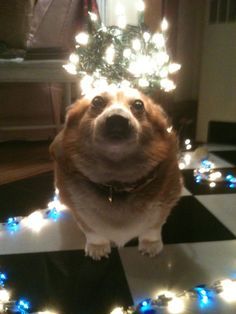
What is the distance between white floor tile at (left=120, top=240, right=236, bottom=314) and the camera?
88 cm

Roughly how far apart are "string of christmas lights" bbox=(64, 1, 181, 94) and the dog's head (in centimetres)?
55

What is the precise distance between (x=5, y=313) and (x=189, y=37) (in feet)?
6.68

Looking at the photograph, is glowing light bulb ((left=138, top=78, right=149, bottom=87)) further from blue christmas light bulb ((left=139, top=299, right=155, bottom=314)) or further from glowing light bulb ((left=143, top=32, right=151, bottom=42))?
blue christmas light bulb ((left=139, top=299, right=155, bottom=314))

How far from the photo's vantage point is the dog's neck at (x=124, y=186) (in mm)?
908

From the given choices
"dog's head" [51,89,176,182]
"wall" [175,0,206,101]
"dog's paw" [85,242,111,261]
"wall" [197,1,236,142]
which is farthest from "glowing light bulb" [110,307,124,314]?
"wall" [175,0,206,101]

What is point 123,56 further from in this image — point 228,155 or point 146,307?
point 146,307

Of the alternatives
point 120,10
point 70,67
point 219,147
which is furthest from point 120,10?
point 219,147

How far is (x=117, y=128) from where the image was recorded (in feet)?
2.69

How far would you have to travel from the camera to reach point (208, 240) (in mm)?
1089

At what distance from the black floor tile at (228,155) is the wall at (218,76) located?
9.6 inches

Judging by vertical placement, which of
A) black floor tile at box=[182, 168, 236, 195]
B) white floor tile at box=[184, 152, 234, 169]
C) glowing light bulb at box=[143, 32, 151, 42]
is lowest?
white floor tile at box=[184, 152, 234, 169]

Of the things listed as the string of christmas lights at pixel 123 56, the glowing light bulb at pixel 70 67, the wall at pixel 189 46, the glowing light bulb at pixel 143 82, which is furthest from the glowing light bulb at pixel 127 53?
the wall at pixel 189 46

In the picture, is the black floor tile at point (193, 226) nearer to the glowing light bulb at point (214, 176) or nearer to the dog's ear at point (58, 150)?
the glowing light bulb at point (214, 176)

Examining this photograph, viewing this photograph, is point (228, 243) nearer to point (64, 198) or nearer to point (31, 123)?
point (64, 198)
